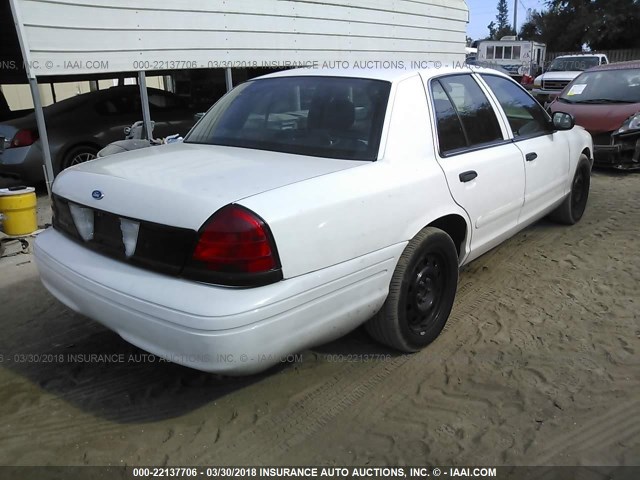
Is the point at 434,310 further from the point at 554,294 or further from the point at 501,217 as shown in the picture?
the point at 554,294

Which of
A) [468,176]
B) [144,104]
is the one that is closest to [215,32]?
[144,104]

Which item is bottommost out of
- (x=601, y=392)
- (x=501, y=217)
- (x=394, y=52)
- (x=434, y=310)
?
(x=601, y=392)

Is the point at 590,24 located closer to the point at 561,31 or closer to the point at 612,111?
the point at 561,31

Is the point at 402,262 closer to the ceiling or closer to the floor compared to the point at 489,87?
closer to the floor

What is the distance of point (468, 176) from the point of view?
3.23 meters

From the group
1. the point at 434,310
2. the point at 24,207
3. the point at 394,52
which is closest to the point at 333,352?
the point at 434,310

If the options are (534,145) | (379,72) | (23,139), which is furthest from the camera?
(23,139)

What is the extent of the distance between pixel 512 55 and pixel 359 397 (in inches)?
1213

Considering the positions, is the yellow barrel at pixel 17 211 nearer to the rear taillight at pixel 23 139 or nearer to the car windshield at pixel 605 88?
the rear taillight at pixel 23 139

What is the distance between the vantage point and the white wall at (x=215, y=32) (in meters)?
5.67

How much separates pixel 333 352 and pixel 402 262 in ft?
2.49

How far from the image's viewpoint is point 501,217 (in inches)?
146

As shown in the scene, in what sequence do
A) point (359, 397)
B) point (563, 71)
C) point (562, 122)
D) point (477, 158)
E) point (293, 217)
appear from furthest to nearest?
1. point (563, 71)
2. point (562, 122)
3. point (477, 158)
4. point (359, 397)
5. point (293, 217)

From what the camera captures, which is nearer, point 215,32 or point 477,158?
point 477,158
